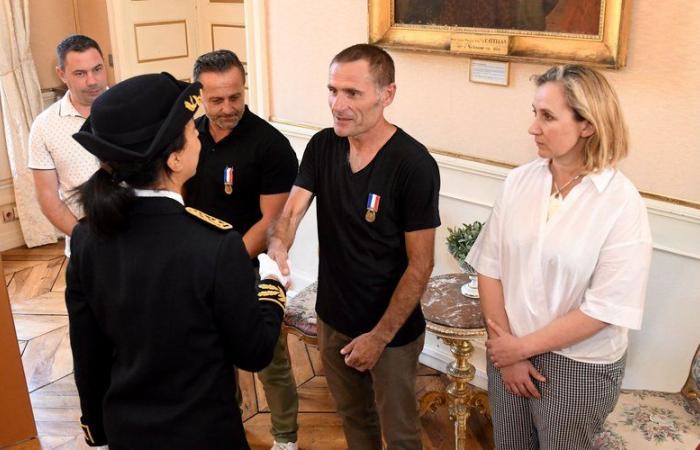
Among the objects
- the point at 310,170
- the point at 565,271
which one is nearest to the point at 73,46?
the point at 310,170

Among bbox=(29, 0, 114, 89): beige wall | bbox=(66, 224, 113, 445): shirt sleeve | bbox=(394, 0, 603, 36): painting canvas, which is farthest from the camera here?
bbox=(29, 0, 114, 89): beige wall

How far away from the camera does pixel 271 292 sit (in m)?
1.78

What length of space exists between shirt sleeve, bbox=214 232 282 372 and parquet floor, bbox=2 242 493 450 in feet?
4.87

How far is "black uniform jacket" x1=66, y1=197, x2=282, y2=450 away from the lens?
60.5 inches

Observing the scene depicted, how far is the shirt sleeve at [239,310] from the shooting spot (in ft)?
5.08

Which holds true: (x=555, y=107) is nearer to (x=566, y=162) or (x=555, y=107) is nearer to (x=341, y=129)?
(x=566, y=162)

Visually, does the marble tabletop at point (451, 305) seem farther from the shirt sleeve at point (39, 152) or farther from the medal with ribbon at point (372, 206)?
the shirt sleeve at point (39, 152)

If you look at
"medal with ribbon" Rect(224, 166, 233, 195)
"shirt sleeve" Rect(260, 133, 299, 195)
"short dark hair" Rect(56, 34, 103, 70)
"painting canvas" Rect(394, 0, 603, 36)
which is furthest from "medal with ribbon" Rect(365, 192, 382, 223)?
"short dark hair" Rect(56, 34, 103, 70)

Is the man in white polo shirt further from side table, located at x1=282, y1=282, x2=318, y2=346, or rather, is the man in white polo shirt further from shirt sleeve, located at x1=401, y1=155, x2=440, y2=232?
shirt sleeve, located at x1=401, y1=155, x2=440, y2=232

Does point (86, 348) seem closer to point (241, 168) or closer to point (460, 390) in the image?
point (241, 168)

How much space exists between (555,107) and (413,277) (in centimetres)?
66

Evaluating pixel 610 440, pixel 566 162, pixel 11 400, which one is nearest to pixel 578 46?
pixel 566 162

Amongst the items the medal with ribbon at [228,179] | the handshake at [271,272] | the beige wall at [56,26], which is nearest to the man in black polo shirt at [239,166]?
the medal with ribbon at [228,179]

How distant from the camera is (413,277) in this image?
2119mm
